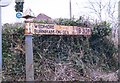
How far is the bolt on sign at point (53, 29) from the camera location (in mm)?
9080

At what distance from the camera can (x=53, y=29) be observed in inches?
404

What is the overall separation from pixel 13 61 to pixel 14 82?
2.56 feet

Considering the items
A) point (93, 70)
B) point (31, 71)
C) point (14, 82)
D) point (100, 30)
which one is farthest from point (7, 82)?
point (100, 30)

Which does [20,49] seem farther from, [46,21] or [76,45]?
[76,45]

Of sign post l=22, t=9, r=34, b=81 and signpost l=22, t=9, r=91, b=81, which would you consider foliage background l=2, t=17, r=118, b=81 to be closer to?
signpost l=22, t=9, r=91, b=81

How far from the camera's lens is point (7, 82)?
30.8ft

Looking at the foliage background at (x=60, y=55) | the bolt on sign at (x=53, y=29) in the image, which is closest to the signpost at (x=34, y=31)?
the bolt on sign at (x=53, y=29)

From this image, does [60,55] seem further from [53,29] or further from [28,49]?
[28,49]

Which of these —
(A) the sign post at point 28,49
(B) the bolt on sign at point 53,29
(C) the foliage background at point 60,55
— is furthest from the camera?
(C) the foliage background at point 60,55

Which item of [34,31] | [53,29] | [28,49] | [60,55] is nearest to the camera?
[28,49]

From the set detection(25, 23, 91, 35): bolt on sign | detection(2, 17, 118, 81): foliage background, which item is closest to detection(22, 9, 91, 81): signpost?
detection(25, 23, 91, 35): bolt on sign

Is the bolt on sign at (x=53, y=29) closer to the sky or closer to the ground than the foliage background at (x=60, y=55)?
closer to the sky

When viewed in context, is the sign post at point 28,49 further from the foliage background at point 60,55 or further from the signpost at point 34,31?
the foliage background at point 60,55

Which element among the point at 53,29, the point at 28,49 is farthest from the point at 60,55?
the point at 28,49
